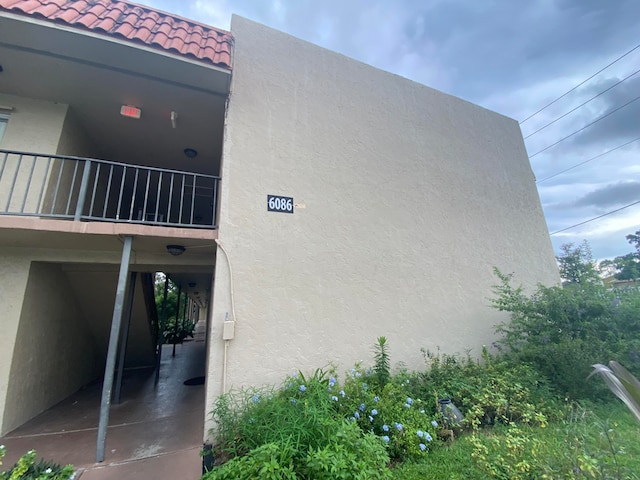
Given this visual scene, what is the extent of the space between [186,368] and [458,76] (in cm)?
1201

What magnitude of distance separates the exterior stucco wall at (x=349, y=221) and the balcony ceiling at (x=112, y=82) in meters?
0.73

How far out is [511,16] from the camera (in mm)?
6809

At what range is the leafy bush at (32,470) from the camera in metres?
2.19

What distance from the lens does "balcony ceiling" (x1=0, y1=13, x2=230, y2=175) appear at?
346 centimetres

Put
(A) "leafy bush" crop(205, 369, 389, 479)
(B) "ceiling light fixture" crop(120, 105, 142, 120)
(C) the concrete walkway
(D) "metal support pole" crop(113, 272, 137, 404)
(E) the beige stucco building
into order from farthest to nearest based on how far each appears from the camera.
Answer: (D) "metal support pole" crop(113, 272, 137, 404) < (B) "ceiling light fixture" crop(120, 105, 142, 120) < (E) the beige stucco building < (C) the concrete walkway < (A) "leafy bush" crop(205, 369, 389, 479)

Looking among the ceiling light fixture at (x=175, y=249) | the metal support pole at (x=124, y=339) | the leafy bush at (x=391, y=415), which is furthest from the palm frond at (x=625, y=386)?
the metal support pole at (x=124, y=339)

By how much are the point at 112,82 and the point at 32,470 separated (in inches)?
191

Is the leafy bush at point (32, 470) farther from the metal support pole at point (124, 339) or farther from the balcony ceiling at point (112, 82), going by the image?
the balcony ceiling at point (112, 82)

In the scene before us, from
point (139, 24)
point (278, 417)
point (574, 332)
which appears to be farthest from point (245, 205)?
point (574, 332)

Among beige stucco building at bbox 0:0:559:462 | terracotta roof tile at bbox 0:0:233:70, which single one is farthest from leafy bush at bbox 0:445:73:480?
terracotta roof tile at bbox 0:0:233:70

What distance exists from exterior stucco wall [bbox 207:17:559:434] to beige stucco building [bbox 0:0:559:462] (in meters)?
0.03

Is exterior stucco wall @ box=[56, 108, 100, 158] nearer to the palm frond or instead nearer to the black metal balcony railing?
the black metal balcony railing

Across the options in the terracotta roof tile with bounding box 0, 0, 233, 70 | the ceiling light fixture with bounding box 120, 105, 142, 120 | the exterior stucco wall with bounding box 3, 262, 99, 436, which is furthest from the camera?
the ceiling light fixture with bounding box 120, 105, 142, 120

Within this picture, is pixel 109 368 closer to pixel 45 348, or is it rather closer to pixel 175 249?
pixel 175 249
